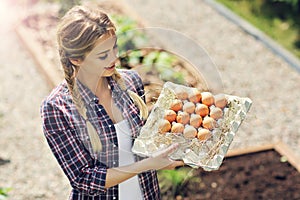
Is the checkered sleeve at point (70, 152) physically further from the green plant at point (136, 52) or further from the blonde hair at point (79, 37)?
the green plant at point (136, 52)

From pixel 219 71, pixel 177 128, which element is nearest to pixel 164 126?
pixel 177 128

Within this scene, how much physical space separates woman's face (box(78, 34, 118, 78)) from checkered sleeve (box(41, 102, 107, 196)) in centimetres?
22

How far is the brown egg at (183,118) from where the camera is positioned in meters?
2.64

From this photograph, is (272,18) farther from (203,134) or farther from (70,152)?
(70,152)

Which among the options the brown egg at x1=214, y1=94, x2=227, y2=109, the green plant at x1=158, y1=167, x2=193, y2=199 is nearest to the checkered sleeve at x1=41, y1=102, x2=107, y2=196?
the brown egg at x1=214, y1=94, x2=227, y2=109

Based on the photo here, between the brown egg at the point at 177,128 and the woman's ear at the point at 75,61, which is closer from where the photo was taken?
the woman's ear at the point at 75,61

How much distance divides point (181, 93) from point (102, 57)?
413 millimetres

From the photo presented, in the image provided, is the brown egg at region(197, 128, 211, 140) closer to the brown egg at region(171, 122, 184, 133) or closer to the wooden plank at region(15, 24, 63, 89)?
the brown egg at region(171, 122, 184, 133)

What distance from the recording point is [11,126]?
5.24 meters

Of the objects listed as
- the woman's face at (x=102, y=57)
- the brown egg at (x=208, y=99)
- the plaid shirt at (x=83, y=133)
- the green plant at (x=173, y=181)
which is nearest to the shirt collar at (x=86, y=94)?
the plaid shirt at (x=83, y=133)

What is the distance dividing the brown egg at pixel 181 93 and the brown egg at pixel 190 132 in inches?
6.3

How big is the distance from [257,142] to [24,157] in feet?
5.73

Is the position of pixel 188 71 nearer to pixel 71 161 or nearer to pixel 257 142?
pixel 257 142

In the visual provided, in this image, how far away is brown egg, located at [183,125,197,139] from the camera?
2595mm
